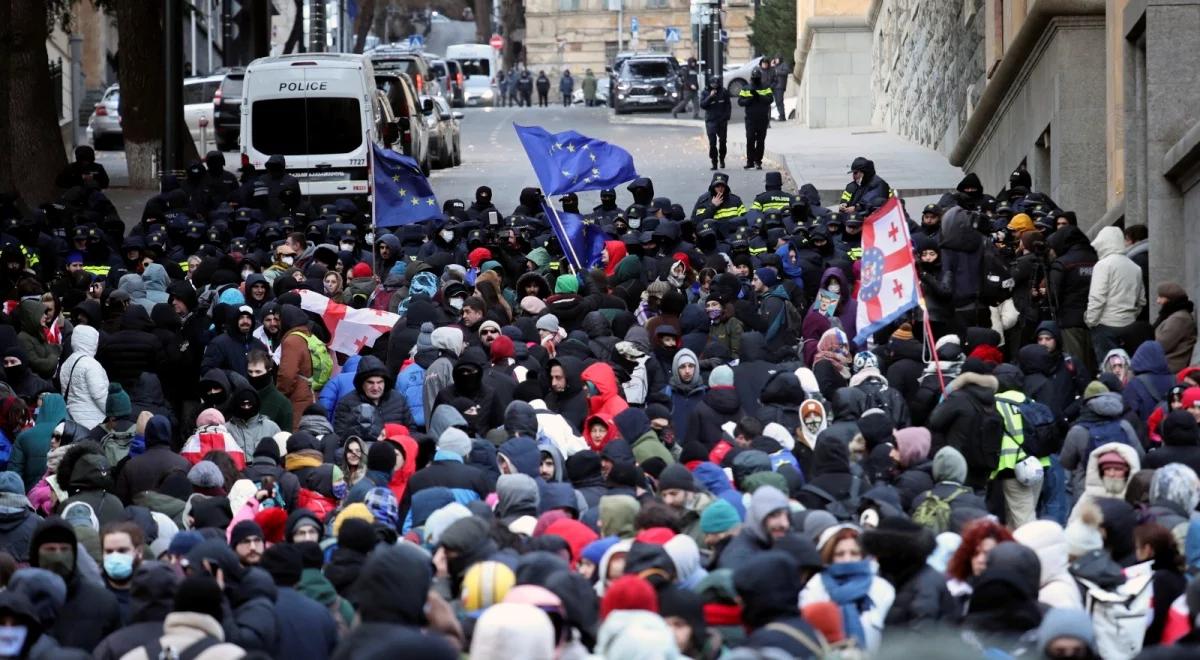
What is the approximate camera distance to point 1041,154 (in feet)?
88.3

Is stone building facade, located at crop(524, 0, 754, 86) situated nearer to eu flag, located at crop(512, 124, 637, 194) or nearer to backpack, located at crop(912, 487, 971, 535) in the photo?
eu flag, located at crop(512, 124, 637, 194)

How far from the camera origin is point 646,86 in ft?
197

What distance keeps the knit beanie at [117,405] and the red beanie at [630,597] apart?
7091 millimetres

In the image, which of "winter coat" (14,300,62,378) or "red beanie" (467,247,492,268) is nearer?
"winter coat" (14,300,62,378)

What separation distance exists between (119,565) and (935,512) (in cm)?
386

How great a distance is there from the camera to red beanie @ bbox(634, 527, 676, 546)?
1067 cm

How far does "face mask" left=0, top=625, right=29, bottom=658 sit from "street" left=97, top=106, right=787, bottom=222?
2098cm

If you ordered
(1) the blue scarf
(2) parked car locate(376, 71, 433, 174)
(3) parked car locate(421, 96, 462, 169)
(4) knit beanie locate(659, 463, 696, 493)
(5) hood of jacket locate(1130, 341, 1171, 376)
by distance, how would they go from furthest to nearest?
(3) parked car locate(421, 96, 462, 169)
(2) parked car locate(376, 71, 433, 174)
(5) hood of jacket locate(1130, 341, 1171, 376)
(4) knit beanie locate(659, 463, 696, 493)
(1) the blue scarf

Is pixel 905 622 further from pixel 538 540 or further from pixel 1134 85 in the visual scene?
pixel 1134 85

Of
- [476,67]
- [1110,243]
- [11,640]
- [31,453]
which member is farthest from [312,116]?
[476,67]

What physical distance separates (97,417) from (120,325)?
4.08ft

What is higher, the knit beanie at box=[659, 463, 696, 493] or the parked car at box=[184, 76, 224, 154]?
the parked car at box=[184, 76, 224, 154]

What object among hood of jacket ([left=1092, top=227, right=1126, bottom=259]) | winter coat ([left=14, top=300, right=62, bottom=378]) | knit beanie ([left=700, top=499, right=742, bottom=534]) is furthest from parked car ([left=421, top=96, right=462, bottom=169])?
knit beanie ([left=700, top=499, right=742, bottom=534])

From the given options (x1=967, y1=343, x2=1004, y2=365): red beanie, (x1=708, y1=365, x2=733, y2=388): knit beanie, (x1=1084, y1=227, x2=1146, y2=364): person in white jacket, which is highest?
(x1=1084, y1=227, x2=1146, y2=364): person in white jacket
